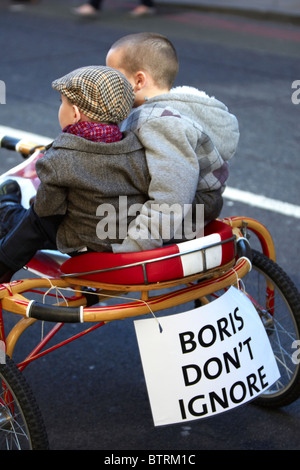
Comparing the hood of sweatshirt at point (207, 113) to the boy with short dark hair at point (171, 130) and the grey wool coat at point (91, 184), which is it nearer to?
the boy with short dark hair at point (171, 130)

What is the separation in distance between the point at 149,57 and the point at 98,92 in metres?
0.39

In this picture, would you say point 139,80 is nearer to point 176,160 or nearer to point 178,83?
point 176,160

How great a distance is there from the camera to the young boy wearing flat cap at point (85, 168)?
2582mm

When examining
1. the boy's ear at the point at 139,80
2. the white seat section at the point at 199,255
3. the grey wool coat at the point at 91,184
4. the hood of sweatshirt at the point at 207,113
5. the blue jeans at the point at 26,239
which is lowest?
the blue jeans at the point at 26,239

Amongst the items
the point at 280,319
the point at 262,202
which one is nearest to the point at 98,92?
the point at 280,319

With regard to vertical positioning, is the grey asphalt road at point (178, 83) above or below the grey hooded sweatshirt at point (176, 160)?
below

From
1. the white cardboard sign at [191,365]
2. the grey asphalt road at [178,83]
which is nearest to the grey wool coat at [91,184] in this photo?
the white cardboard sign at [191,365]

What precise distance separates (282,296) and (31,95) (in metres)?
5.00

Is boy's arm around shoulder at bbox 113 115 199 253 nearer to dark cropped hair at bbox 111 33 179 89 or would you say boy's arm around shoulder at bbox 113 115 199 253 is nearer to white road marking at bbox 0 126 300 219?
dark cropped hair at bbox 111 33 179 89

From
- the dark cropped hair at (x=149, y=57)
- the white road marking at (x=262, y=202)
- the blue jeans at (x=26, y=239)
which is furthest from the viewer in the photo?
the white road marking at (x=262, y=202)

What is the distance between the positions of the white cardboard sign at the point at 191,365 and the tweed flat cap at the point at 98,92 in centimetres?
71

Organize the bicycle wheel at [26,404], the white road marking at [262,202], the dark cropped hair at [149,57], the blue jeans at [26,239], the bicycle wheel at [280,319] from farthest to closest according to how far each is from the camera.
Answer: the white road marking at [262,202] < the bicycle wheel at [280,319] < the dark cropped hair at [149,57] < the blue jeans at [26,239] < the bicycle wheel at [26,404]

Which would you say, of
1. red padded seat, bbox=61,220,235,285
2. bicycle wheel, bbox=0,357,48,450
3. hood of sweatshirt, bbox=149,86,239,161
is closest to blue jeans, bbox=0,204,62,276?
red padded seat, bbox=61,220,235,285
